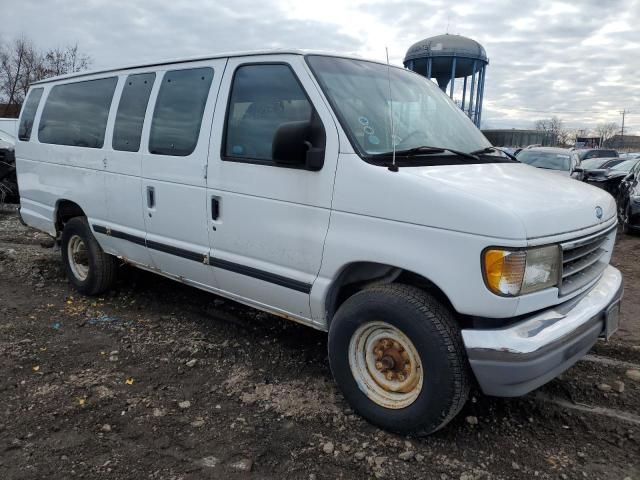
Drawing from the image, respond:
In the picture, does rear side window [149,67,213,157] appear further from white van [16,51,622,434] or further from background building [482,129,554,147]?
background building [482,129,554,147]

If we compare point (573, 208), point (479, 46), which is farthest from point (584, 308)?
point (479, 46)

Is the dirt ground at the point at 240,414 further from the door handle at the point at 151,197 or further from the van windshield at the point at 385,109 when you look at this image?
the van windshield at the point at 385,109

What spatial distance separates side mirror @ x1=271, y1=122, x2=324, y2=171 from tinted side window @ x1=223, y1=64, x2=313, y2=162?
0.19m

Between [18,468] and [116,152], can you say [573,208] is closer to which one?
[18,468]

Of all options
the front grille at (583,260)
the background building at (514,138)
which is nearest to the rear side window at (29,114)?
the front grille at (583,260)

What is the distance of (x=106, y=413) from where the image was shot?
318 centimetres

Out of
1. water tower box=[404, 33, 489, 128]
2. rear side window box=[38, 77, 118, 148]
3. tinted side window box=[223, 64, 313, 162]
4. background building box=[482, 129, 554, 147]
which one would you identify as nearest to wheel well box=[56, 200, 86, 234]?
rear side window box=[38, 77, 118, 148]

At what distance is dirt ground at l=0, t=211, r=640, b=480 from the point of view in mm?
2717

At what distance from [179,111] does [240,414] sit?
224 cm

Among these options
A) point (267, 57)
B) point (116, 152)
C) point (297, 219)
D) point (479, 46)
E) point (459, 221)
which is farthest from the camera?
point (479, 46)

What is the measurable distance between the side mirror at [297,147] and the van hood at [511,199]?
0.52m

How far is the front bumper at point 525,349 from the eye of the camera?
248cm

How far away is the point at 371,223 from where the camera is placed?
9.25 ft

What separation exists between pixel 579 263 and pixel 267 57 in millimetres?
2273
